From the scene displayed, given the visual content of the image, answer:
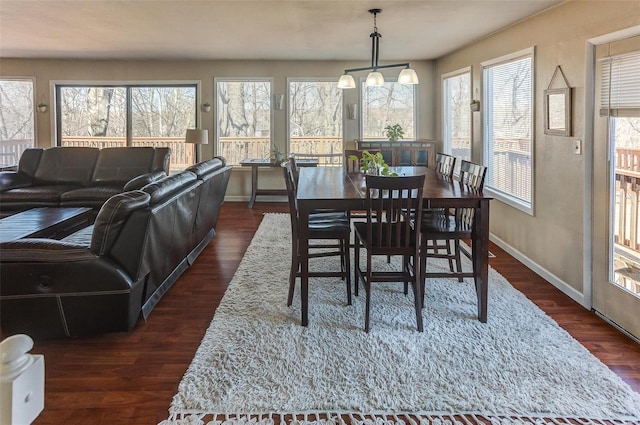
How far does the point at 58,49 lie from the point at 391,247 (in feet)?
20.5

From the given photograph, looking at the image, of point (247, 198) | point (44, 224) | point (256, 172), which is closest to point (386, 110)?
point (256, 172)

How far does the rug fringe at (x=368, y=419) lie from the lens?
201 cm

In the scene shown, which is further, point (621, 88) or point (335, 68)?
point (335, 68)

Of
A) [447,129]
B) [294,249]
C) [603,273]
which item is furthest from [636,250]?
[447,129]

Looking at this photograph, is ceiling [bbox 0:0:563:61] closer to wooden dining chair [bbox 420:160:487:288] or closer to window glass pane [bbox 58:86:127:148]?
window glass pane [bbox 58:86:127:148]

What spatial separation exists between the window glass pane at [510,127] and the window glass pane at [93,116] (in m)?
6.11

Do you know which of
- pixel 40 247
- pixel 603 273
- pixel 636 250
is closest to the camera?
pixel 40 247

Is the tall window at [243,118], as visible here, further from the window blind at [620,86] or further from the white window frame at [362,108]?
the window blind at [620,86]

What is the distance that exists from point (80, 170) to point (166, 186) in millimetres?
3699

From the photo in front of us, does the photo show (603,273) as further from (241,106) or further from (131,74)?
(131,74)

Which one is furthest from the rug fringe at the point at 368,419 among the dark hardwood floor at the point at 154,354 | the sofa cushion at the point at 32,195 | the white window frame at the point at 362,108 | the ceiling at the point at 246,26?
the white window frame at the point at 362,108

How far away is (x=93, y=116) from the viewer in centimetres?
789

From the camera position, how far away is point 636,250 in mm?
2820

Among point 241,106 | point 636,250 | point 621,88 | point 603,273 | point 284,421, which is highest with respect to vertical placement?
point 241,106
